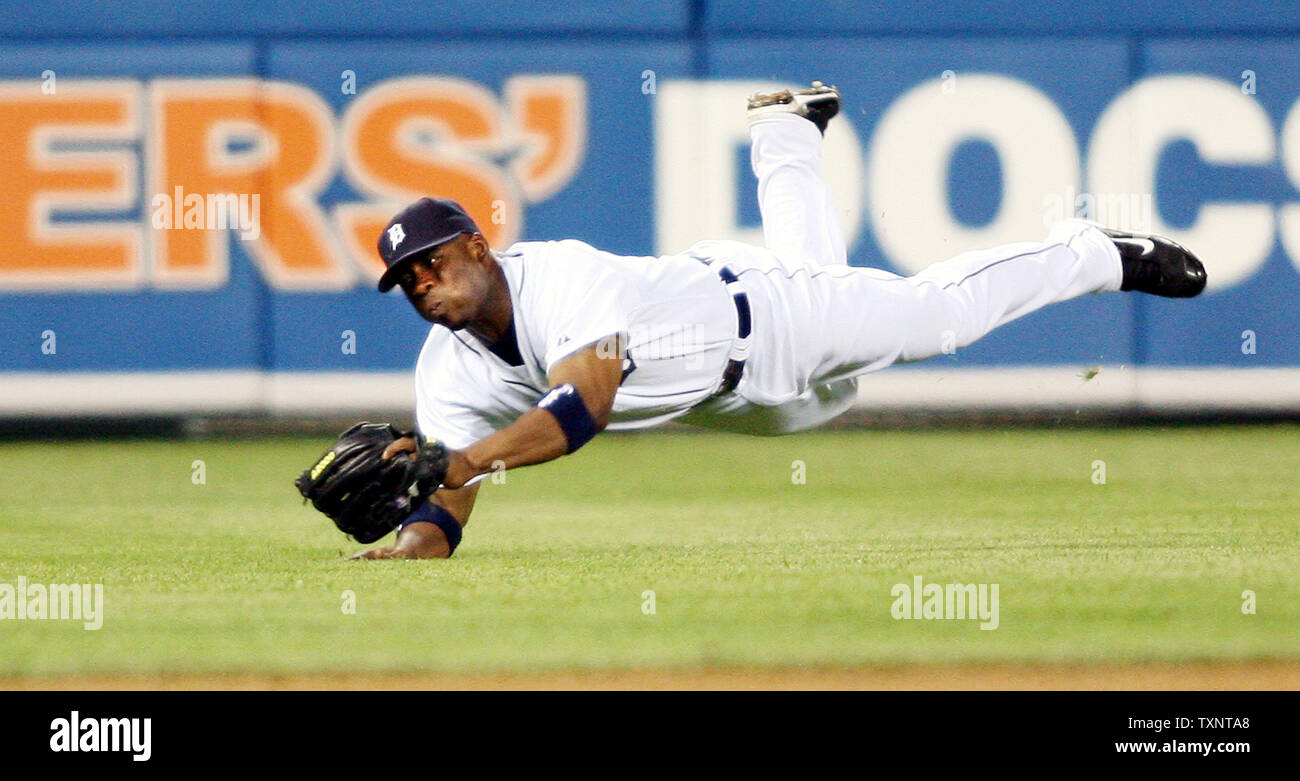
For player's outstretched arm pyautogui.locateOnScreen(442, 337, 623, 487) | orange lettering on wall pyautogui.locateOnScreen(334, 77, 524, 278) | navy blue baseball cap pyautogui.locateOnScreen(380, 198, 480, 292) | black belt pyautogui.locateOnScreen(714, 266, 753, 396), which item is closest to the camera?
player's outstretched arm pyautogui.locateOnScreen(442, 337, 623, 487)

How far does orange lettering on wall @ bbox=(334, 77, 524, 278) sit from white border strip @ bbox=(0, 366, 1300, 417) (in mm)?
764

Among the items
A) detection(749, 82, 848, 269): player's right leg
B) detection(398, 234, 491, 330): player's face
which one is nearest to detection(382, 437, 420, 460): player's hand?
detection(398, 234, 491, 330): player's face

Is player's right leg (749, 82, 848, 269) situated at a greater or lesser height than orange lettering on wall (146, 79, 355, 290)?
lesser

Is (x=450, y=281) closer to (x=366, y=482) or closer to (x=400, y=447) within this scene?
(x=400, y=447)

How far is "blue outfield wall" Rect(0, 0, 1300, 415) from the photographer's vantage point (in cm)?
1066

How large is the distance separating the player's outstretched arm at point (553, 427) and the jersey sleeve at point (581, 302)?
0.23 ft

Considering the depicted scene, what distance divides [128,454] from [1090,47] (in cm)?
595

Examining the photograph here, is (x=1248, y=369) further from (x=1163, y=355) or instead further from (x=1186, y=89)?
(x=1186, y=89)

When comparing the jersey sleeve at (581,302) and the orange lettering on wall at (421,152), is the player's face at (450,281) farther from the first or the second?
the orange lettering on wall at (421,152)

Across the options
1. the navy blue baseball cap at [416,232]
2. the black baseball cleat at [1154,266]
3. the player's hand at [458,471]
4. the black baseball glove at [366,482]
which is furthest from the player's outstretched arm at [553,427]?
the black baseball cleat at [1154,266]

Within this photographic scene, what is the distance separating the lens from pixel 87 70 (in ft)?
34.8

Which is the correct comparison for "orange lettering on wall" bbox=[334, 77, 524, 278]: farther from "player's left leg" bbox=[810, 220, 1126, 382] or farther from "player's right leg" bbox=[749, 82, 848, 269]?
"player's left leg" bbox=[810, 220, 1126, 382]

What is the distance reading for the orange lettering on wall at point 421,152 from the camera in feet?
35.2

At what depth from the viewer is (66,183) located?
34.9 feet
